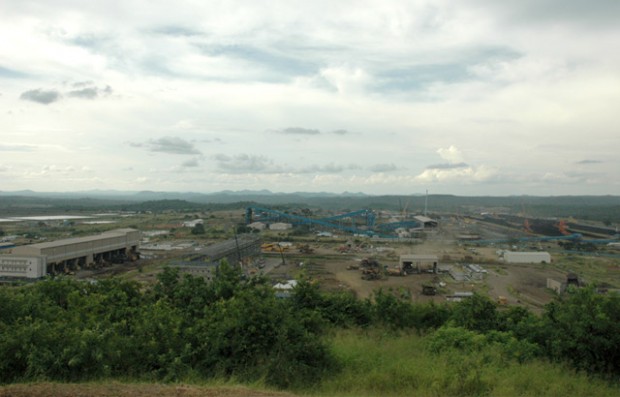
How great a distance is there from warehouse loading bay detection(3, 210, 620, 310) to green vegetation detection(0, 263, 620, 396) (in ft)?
8.46

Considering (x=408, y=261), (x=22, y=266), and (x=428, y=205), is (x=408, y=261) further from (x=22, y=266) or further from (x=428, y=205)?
(x=428, y=205)

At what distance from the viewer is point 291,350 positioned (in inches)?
133

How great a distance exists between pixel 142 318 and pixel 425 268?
12701mm

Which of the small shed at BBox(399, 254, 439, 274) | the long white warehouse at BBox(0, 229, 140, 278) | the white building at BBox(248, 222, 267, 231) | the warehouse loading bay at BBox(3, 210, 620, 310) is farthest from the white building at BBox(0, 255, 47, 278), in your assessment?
the white building at BBox(248, 222, 267, 231)

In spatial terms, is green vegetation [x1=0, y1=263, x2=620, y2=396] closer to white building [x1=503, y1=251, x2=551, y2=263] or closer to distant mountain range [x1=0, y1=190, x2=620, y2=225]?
white building [x1=503, y1=251, x2=551, y2=263]

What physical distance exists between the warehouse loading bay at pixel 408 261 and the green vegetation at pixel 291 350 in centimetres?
258

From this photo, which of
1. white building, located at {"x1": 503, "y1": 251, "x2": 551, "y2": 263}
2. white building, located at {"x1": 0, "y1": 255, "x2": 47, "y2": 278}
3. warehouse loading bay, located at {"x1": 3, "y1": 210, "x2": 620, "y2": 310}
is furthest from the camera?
white building, located at {"x1": 503, "y1": 251, "x2": 551, "y2": 263}

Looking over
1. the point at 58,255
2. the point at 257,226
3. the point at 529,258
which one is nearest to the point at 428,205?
the point at 257,226

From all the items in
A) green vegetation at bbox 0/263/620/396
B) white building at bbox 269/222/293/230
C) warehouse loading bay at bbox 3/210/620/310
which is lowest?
warehouse loading bay at bbox 3/210/620/310

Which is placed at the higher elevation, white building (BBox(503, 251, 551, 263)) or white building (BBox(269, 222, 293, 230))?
white building (BBox(269, 222, 293, 230))

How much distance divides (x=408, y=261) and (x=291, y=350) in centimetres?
1225

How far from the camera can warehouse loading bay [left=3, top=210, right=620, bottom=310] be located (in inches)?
482

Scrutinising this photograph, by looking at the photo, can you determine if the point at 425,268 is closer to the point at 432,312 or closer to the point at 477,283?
the point at 477,283

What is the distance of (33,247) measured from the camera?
13469 mm
